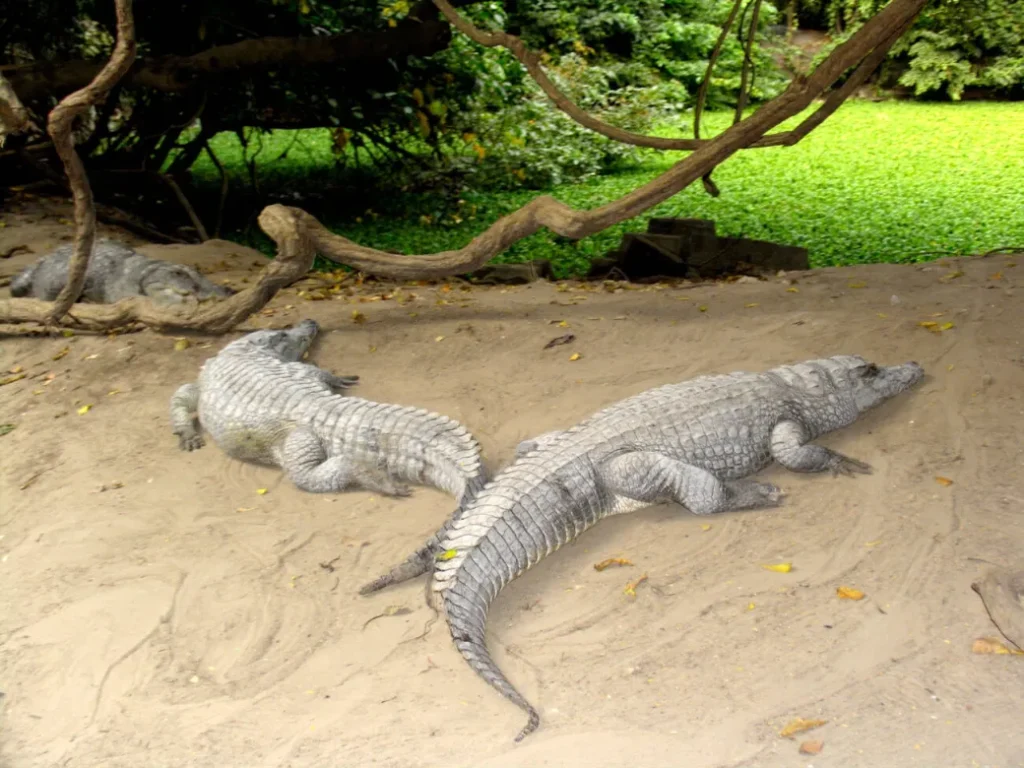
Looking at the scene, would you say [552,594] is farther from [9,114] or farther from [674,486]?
[9,114]

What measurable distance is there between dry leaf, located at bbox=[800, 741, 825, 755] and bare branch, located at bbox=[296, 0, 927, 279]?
145 inches

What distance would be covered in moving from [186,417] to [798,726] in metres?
3.67

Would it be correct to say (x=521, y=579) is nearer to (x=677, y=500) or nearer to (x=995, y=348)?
(x=677, y=500)

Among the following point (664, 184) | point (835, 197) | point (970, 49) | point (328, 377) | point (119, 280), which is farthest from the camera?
point (970, 49)

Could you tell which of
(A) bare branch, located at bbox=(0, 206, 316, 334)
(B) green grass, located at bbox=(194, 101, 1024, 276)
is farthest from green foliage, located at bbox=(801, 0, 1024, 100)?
(A) bare branch, located at bbox=(0, 206, 316, 334)

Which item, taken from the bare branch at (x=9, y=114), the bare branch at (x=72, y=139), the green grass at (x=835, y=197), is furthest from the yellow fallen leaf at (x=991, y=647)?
the bare branch at (x=72, y=139)

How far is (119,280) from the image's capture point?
271 inches

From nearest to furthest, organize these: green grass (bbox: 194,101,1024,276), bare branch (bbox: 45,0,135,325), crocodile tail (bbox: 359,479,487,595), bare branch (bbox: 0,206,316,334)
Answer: crocodile tail (bbox: 359,479,487,595) → bare branch (bbox: 45,0,135,325) → bare branch (bbox: 0,206,316,334) → green grass (bbox: 194,101,1024,276)

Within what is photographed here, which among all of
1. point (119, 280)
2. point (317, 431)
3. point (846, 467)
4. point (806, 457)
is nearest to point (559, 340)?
point (317, 431)

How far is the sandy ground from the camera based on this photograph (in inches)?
107

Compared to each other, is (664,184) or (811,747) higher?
(664,184)

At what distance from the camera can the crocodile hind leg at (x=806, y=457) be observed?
389 cm

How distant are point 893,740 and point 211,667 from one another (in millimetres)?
2340

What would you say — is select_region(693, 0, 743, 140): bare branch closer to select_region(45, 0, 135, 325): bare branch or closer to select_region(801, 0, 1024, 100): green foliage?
select_region(45, 0, 135, 325): bare branch
